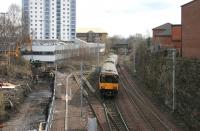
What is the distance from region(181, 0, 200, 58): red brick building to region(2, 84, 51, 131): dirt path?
573 inches

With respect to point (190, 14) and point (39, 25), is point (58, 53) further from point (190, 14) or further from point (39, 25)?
point (39, 25)

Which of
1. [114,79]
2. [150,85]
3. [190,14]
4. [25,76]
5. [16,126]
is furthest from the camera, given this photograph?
[25,76]

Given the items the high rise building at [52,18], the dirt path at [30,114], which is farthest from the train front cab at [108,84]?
the high rise building at [52,18]

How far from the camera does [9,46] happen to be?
6994 centimetres

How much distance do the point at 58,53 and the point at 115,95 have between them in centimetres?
4020

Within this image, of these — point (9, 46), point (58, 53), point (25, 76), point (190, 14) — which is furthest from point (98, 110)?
point (58, 53)

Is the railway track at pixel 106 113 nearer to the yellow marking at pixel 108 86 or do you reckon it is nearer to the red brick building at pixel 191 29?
the yellow marking at pixel 108 86

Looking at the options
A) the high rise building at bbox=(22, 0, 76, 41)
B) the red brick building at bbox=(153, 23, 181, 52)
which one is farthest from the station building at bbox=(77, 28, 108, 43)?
the red brick building at bbox=(153, 23, 181, 52)

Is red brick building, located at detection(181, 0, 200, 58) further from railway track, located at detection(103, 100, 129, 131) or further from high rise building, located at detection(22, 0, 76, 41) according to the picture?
high rise building, located at detection(22, 0, 76, 41)

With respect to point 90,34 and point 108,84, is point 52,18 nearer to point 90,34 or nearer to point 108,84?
point 90,34

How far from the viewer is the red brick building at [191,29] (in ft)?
108

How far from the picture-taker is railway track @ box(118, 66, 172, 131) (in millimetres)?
27455

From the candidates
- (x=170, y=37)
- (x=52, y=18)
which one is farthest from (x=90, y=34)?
(x=170, y=37)

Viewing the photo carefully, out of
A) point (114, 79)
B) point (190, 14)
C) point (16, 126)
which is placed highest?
point (190, 14)
